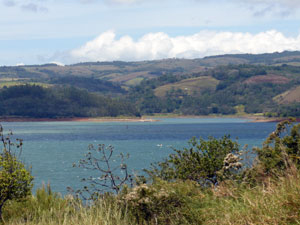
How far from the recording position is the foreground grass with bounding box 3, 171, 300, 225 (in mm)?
9328

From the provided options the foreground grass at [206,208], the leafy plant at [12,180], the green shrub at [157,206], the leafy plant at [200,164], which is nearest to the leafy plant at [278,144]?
the leafy plant at [200,164]

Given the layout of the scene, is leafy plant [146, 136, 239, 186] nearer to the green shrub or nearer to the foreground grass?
the foreground grass

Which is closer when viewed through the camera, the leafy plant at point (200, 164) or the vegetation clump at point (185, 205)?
the vegetation clump at point (185, 205)

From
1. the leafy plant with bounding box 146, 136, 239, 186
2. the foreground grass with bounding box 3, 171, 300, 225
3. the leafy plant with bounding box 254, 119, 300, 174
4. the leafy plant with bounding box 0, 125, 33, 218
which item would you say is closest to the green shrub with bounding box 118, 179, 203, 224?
the foreground grass with bounding box 3, 171, 300, 225

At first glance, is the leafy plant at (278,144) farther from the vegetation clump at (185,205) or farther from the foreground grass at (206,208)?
the foreground grass at (206,208)

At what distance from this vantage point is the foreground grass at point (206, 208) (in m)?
9.33

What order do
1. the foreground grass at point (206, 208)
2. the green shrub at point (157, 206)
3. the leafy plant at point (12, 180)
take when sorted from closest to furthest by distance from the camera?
the foreground grass at point (206, 208) < the green shrub at point (157, 206) < the leafy plant at point (12, 180)

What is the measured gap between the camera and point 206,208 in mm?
11344

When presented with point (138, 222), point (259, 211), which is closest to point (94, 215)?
point (138, 222)

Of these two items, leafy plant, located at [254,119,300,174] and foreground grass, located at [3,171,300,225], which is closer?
foreground grass, located at [3,171,300,225]

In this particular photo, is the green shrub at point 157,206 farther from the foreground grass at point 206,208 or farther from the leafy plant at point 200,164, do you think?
the leafy plant at point 200,164

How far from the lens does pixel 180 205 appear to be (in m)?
11.6

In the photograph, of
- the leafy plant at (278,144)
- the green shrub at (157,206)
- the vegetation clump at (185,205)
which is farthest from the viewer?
the leafy plant at (278,144)

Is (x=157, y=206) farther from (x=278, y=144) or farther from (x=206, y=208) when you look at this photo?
(x=278, y=144)
